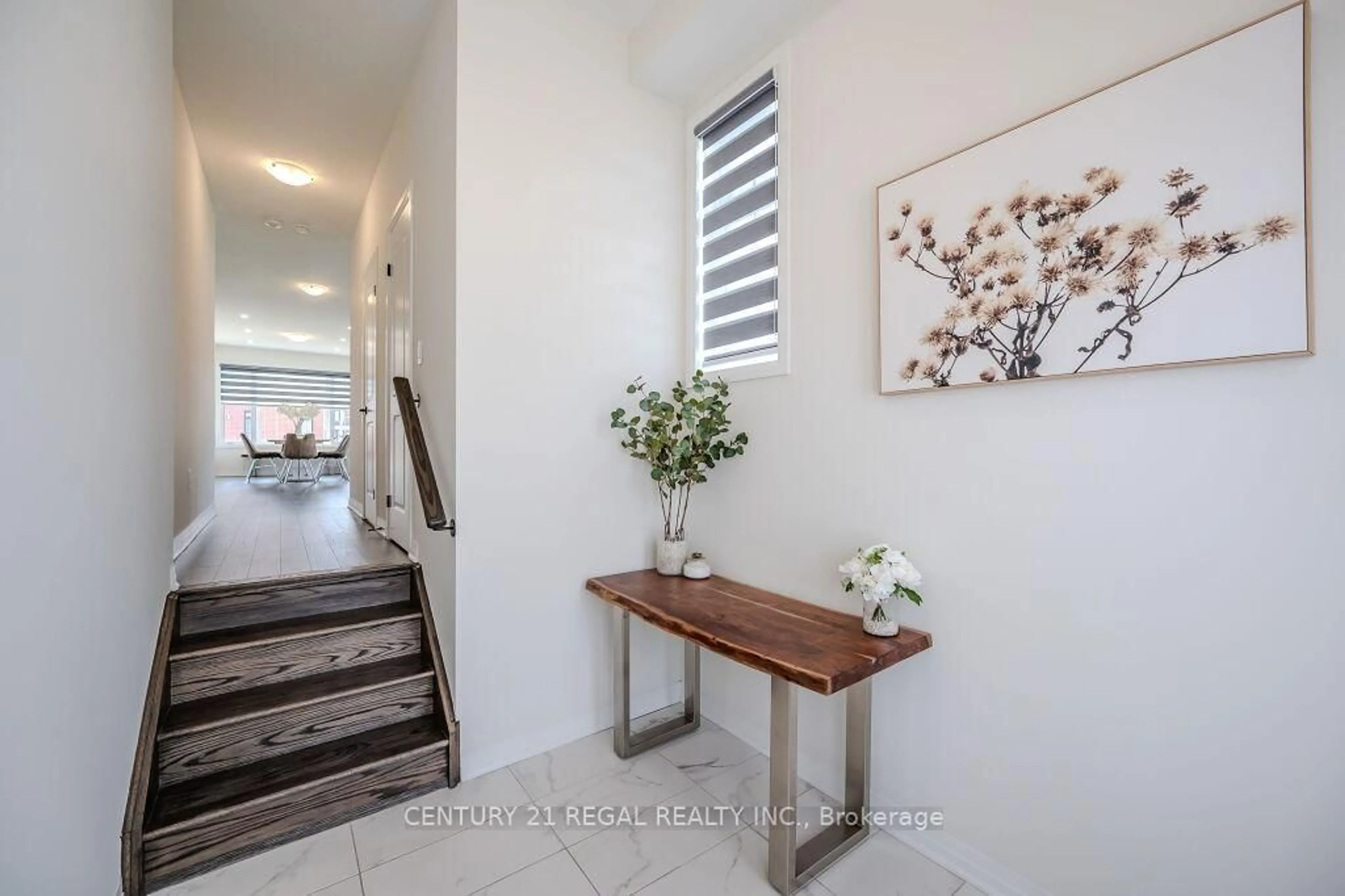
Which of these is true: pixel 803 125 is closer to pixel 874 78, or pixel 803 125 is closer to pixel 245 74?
pixel 874 78

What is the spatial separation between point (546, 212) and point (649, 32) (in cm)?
93

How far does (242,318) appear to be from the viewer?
782cm

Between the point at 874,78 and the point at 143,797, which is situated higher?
the point at 874,78

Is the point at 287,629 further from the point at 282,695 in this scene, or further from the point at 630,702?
the point at 630,702

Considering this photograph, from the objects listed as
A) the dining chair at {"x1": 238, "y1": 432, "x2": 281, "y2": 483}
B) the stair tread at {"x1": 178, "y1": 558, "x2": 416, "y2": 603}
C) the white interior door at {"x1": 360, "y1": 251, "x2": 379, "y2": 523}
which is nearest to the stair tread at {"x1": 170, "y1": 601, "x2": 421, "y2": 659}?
the stair tread at {"x1": 178, "y1": 558, "x2": 416, "y2": 603}

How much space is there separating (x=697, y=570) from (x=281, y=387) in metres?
11.1

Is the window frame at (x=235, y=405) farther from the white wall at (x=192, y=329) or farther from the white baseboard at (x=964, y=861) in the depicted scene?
the white baseboard at (x=964, y=861)

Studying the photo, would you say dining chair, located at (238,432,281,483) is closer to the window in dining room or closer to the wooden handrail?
the window in dining room

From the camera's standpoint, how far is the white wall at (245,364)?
9.39 metres

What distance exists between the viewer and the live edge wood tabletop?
56.7 inches

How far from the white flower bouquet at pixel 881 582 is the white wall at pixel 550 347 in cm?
115

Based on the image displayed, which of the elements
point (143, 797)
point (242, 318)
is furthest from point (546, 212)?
point (242, 318)

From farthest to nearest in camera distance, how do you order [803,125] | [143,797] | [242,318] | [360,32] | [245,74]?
[242,318] < [245,74] < [360,32] < [803,125] < [143,797]

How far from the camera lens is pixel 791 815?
1499mm
